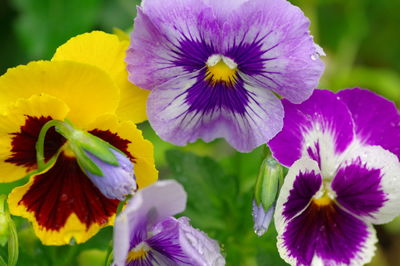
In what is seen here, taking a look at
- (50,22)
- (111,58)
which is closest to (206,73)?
(111,58)

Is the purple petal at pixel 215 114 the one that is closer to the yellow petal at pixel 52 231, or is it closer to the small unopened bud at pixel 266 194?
the small unopened bud at pixel 266 194

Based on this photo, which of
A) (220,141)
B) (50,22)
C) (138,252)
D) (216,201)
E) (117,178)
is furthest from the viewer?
(220,141)

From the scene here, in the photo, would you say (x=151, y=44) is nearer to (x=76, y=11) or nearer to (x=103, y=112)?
(x=103, y=112)

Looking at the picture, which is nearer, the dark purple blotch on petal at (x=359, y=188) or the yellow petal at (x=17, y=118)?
the yellow petal at (x=17, y=118)

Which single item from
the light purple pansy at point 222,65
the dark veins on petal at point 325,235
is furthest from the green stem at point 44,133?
the dark veins on petal at point 325,235

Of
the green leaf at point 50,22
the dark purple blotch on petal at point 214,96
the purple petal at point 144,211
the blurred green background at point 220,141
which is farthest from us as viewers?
the green leaf at point 50,22

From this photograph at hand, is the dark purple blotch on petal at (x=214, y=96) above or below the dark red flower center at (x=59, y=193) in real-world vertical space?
above

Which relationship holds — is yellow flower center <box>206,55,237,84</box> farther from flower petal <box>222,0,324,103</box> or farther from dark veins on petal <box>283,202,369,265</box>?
dark veins on petal <box>283,202,369,265</box>

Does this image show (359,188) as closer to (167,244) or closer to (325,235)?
(325,235)
